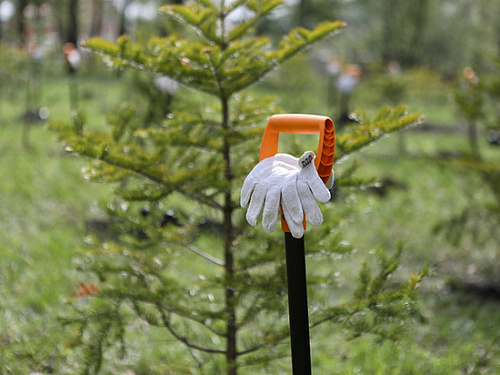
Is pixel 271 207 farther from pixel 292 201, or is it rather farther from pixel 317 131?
pixel 317 131

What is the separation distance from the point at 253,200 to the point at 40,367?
2.13m

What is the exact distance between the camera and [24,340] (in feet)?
10.8

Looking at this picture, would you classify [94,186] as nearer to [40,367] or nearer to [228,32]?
[40,367]

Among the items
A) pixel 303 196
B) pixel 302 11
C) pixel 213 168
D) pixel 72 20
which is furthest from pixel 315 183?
pixel 302 11

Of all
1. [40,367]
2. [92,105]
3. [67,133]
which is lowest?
[92,105]

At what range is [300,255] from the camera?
4.89ft

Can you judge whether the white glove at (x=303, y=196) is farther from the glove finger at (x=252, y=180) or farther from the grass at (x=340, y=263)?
the grass at (x=340, y=263)

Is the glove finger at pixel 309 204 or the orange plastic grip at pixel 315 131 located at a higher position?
the orange plastic grip at pixel 315 131

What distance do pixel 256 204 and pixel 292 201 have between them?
0.11m

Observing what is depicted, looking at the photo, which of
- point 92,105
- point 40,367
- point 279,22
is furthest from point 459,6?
A: point 40,367

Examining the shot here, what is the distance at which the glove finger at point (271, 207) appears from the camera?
1.40m

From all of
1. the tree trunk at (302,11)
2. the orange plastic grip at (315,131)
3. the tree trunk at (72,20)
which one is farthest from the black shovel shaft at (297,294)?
the tree trunk at (302,11)

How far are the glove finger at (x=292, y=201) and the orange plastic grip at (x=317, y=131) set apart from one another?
0.08m

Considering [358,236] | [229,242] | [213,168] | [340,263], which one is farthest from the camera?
[358,236]
